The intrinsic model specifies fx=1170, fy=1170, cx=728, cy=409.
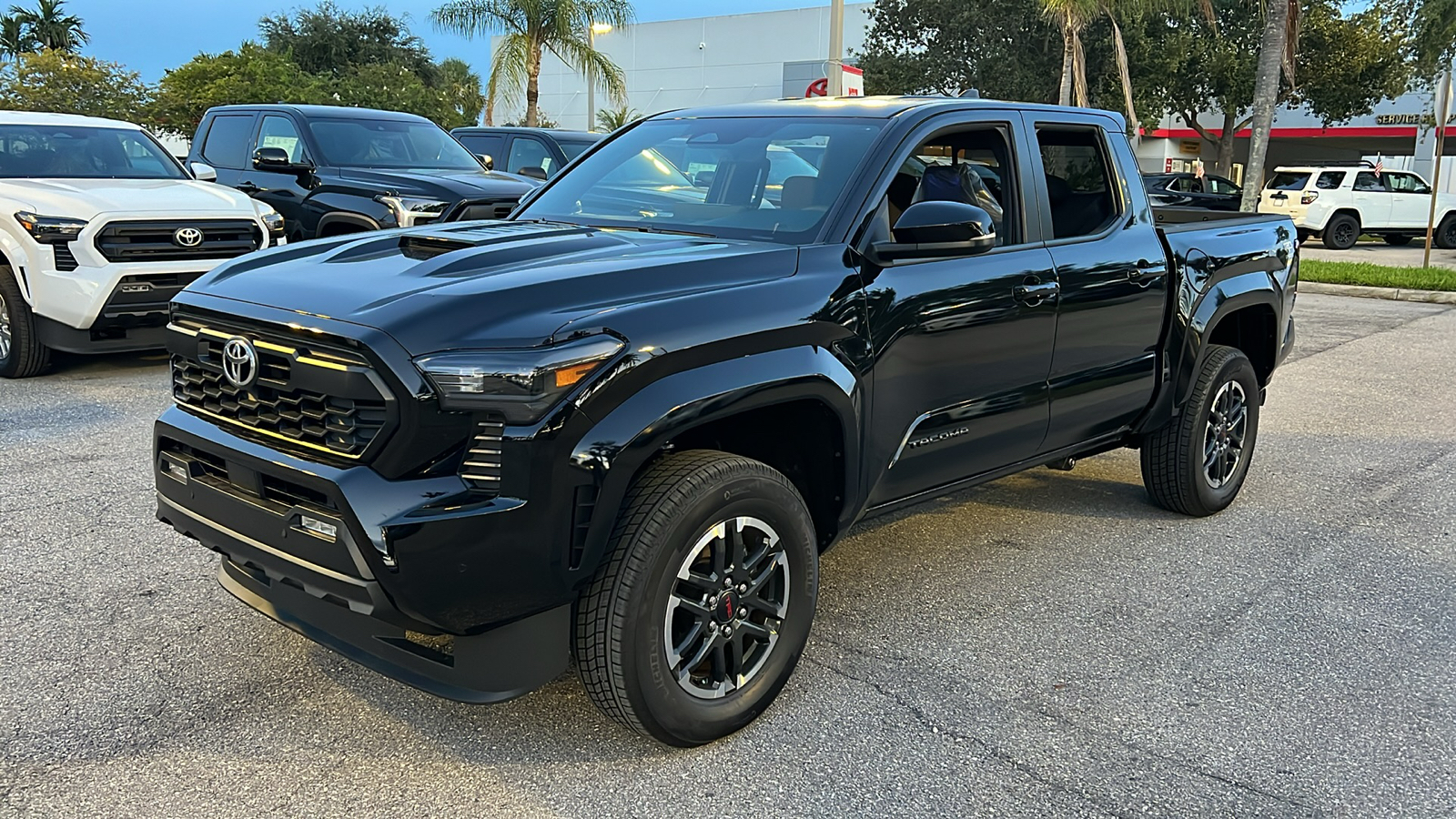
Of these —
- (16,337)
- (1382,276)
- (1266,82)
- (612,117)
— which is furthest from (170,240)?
(612,117)

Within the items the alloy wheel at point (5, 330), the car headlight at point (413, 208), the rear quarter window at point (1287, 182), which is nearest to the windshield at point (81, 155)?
the alloy wheel at point (5, 330)

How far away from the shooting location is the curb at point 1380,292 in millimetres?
15000

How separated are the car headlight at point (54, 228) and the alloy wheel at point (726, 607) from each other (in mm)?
6240

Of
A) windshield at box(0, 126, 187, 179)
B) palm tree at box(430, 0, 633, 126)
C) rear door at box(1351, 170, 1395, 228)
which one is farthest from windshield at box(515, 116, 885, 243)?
rear door at box(1351, 170, 1395, 228)

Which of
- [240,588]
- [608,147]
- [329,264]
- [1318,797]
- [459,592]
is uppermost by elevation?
[608,147]

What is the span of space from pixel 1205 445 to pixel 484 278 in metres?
3.66

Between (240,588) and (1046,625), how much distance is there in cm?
270

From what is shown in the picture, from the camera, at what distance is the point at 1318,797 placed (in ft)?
10.1

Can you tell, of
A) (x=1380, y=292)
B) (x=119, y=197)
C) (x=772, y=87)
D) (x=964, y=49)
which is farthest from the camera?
(x=772, y=87)

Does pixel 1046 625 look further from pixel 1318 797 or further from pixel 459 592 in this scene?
pixel 459 592

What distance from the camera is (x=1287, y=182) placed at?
2594cm

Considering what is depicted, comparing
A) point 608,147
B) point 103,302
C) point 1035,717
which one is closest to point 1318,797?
point 1035,717

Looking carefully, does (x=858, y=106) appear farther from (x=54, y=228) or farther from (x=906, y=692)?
(x=54, y=228)

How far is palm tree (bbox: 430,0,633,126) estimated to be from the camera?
24469 mm
